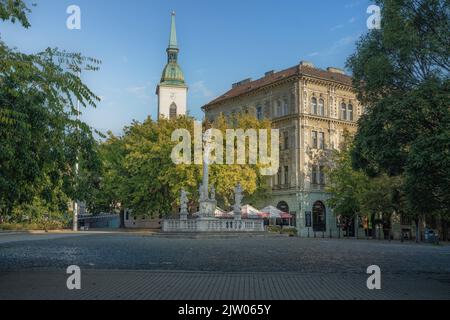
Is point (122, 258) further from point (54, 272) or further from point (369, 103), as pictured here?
point (369, 103)

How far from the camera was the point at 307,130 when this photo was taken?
2394 inches

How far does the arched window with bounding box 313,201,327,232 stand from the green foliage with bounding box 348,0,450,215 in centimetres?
4353

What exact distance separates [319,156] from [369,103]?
43.9 m

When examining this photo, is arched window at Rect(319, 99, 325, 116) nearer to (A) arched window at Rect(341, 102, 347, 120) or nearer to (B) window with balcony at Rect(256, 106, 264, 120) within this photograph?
(A) arched window at Rect(341, 102, 347, 120)

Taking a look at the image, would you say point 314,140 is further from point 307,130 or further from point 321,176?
point 321,176

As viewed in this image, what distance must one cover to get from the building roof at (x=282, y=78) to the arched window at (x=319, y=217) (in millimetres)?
14924

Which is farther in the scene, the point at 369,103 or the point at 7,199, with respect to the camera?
the point at 369,103

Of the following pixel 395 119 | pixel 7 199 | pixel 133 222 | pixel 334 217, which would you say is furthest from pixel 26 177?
pixel 133 222

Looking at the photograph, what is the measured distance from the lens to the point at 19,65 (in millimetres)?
10906

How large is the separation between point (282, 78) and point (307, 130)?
7.05 m

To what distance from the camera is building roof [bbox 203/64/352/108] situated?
6245 centimetres

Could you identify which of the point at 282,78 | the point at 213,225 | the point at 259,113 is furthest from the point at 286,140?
the point at 213,225

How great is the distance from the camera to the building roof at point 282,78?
205 feet
